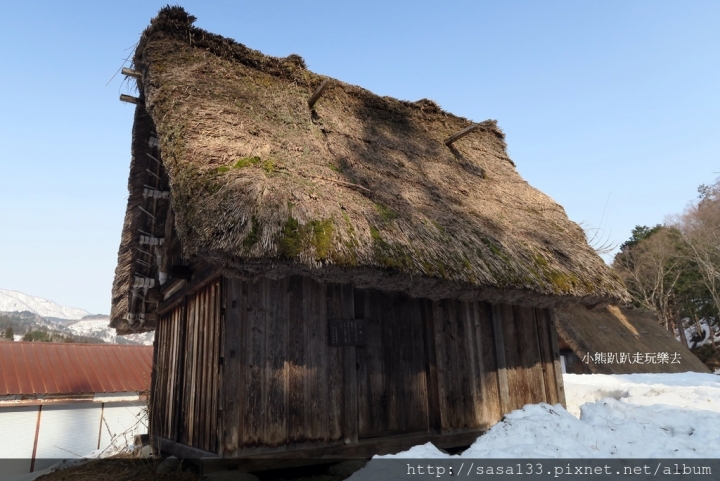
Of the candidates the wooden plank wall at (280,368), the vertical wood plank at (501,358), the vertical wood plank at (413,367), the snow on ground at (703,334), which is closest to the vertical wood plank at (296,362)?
the wooden plank wall at (280,368)

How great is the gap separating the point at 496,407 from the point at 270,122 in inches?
223

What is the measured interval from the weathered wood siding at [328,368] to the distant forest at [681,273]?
2649cm

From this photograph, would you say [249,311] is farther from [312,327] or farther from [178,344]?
[178,344]

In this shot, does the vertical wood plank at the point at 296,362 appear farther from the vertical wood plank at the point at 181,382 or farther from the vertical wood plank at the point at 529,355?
the vertical wood plank at the point at 529,355

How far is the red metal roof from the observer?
45.6 feet

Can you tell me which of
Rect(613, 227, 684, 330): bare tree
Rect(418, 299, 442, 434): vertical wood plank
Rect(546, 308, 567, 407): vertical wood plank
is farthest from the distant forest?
Rect(418, 299, 442, 434): vertical wood plank

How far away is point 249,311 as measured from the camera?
213 inches

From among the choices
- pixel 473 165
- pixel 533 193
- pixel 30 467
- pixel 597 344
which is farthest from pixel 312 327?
pixel 597 344

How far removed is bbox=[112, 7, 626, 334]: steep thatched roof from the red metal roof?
699 cm

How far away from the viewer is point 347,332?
236 inches

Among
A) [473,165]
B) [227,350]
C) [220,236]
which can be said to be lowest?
[227,350]

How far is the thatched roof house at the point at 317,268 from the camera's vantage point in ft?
16.3

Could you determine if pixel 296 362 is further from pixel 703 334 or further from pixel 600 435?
pixel 703 334

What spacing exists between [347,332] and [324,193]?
6.19 feet
